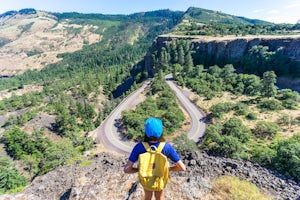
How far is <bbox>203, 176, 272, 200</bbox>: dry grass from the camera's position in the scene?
50.4ft

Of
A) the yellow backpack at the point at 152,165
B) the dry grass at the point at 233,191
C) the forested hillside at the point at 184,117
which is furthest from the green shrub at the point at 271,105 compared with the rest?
the yellow backpack at the point at 152,165

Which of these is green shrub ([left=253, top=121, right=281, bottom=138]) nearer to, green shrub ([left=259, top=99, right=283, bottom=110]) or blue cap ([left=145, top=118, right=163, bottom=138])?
green shrub ([left=259, top=99, right=283, bottom=110])

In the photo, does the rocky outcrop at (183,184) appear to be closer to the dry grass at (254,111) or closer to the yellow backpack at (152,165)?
the yellow backpack at (152,165)

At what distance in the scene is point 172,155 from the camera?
23.5ft

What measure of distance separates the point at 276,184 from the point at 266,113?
42.5 metres

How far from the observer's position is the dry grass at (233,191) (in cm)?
1537

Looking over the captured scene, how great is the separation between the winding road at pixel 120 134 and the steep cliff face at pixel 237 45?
4108 cm

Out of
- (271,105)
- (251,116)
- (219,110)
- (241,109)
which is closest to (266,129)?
(251,116)

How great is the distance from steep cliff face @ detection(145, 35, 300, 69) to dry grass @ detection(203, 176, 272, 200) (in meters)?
87.4

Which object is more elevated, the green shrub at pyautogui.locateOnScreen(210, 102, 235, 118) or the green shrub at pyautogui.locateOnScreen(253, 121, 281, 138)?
the green shrub at pyautogui.locateOnScreen(253, 121, 281, 138)

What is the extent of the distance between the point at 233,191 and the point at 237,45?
319ft

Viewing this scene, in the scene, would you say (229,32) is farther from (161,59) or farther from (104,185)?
(104,185)

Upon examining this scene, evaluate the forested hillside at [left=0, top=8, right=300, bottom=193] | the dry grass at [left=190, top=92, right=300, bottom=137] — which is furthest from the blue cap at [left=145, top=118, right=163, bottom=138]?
the dry grass at [left=190, top=92, right=300, bottom=137]

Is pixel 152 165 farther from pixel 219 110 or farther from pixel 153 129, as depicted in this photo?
pixel 219 110
